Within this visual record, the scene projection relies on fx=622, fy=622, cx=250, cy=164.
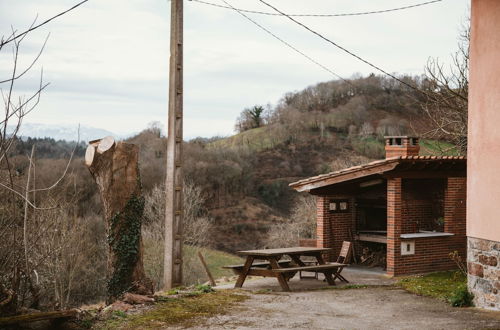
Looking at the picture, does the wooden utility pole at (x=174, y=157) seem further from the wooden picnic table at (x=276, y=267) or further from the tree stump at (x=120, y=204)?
the wooden picnic table at (x=276, y=267)

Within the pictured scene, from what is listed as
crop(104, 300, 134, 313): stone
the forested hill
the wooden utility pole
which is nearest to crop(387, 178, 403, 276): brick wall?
the wooden utility pole

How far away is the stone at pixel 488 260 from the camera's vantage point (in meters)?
9.47

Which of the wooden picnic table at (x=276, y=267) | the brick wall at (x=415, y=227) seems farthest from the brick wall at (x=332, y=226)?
the wooden picnic table at (x=276, y=267)

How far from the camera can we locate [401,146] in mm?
15656

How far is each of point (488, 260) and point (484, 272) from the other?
9.5 inches

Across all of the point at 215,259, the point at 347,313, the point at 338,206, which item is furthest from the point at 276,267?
the point at 215,259

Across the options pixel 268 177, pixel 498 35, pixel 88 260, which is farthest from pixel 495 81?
pixel 268 177

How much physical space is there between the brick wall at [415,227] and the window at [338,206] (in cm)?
150

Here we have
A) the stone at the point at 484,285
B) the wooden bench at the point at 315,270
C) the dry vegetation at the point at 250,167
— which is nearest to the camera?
the stone at the point at 484,285

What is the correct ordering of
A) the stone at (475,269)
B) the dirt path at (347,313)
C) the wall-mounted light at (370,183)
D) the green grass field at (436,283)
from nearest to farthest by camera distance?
1. the dirt path at (347,313)
2. the stone at (475,269)
3. the green grass field at (436,283)
4. the wall-mounted light at (370,183)

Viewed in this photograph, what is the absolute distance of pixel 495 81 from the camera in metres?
9.27

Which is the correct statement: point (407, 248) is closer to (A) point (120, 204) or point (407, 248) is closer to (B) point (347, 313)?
(B) point (347, 313)

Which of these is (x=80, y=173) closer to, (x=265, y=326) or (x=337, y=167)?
(x=337, y=167)

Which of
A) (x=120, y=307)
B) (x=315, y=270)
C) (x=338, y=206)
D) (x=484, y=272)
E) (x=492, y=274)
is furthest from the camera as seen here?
(x=338, y=206)
